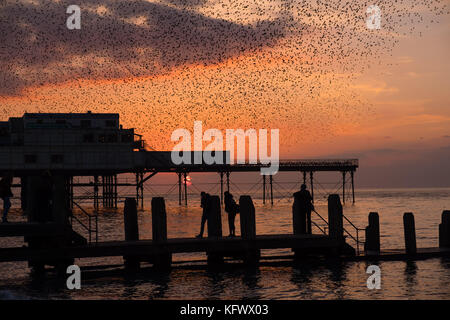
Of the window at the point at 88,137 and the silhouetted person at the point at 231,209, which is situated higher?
the window at the point at 88,137

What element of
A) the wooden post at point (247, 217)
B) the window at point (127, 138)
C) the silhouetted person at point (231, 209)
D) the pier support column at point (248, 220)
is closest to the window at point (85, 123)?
the window at point (127, 138)

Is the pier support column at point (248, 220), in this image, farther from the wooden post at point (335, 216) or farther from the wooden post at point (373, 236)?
the wooden post at point (373, 236)

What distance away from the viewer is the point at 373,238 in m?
29.6

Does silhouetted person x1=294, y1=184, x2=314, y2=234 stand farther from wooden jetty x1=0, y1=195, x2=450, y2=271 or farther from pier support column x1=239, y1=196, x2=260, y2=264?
pier support column x1=239, y1=196, x2=260, y2=264

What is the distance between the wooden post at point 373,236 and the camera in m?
28.9

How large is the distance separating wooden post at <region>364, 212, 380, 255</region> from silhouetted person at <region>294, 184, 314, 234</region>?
9.02ft

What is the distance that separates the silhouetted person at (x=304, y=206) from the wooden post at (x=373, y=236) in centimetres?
275

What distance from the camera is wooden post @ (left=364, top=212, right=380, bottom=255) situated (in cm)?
2886

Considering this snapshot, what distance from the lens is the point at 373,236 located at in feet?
96.9

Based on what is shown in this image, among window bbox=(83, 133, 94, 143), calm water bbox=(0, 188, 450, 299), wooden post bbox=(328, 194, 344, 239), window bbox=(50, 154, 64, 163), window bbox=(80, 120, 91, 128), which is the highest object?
window bbox=(80, 120, 91, 128)

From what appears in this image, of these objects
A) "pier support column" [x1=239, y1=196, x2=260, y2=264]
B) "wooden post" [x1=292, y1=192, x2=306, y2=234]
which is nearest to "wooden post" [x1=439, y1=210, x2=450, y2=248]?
"wooden post" [x1=292, y1=192, x2=306, y2=234]

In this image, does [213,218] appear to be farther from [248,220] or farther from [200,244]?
[200,244]

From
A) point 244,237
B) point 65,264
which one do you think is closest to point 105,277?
point 65,264
